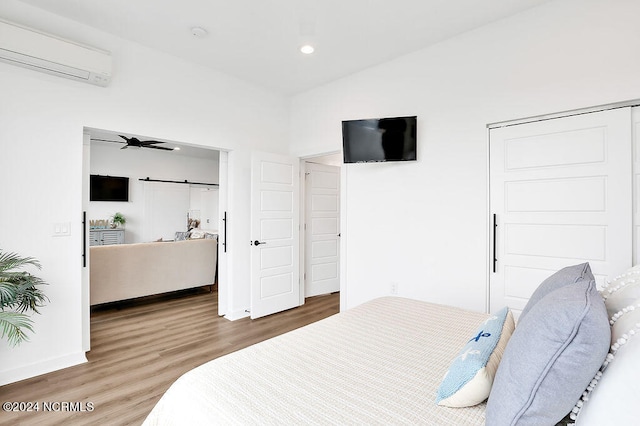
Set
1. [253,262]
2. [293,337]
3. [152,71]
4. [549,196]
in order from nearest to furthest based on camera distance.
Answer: [293,337]
[549,196]
[152,71]
[253,262]

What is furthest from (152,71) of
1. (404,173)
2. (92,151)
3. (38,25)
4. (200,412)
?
(92,151)

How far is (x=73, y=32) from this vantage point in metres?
2.76

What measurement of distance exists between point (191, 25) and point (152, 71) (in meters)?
0.75

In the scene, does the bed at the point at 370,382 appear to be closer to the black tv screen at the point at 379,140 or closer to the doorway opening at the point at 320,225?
the black tv screen at the point at 379,140

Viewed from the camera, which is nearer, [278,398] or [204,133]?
[278,398]

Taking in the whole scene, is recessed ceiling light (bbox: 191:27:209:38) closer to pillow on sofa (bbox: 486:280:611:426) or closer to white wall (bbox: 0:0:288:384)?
white wall (bbox: 0:0:288:384)

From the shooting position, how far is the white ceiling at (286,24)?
2551mm

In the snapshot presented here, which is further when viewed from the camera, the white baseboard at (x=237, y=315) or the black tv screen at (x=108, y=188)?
the black tv screen at (x=108, y=188)

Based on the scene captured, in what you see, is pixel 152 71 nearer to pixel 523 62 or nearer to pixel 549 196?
pixel 523 62

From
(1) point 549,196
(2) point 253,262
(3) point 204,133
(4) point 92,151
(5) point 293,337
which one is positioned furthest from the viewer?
(4) point 92,151

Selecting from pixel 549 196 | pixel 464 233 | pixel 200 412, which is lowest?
pixel 200 412

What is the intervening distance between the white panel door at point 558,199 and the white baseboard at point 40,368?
365 centimetres

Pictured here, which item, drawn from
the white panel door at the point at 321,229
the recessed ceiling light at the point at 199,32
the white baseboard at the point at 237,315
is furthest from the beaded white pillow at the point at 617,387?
the white panel door at the point at 321,229

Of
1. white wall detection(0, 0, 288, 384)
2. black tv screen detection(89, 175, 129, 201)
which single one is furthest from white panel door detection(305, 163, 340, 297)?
black tv screen detection(89, 175, 129, 201)
